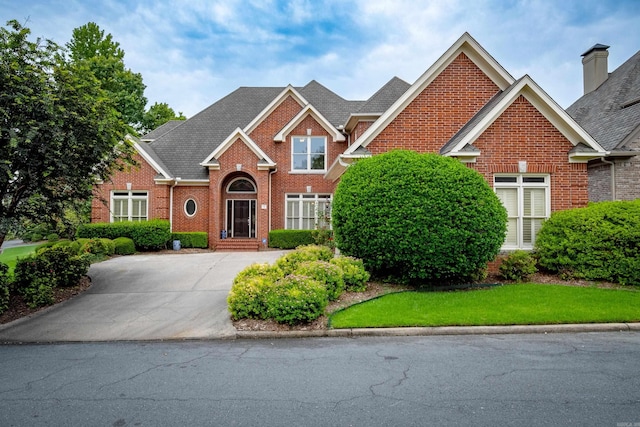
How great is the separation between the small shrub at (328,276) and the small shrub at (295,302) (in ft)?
2.65

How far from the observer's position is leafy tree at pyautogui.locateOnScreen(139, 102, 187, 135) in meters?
37.2

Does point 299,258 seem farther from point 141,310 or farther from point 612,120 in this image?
point 612,120

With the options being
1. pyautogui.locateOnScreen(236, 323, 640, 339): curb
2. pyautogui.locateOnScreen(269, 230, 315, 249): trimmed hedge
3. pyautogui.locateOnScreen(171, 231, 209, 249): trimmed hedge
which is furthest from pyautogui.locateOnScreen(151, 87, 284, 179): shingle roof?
pyautogui.locateOnScreen(236, 323, 640, 339): curb

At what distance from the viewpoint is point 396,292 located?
941 cm

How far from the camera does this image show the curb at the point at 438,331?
22.8 feet

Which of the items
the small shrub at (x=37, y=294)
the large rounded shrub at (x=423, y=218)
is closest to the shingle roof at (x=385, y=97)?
the large rounded shrub at (x=423, y=218)

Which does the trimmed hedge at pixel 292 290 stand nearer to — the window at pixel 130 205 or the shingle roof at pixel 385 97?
the shingle roof at pixel 385 97

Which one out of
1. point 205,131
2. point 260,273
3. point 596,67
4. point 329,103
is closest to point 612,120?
point 596,67

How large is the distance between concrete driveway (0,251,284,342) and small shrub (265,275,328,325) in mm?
906

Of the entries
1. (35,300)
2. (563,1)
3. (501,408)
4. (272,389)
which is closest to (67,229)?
(35,300)

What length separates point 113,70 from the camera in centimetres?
3362

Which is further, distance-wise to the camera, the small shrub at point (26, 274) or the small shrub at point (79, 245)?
the small shrub at point (79, 245)

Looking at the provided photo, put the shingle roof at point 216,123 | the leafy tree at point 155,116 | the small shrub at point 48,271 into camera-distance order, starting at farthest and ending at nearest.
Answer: the leafy tree at point 155,116
the shingle roof at point 216,123
the small shrub at point 48,271

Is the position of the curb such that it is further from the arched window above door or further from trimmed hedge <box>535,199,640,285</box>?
the arched window above door
